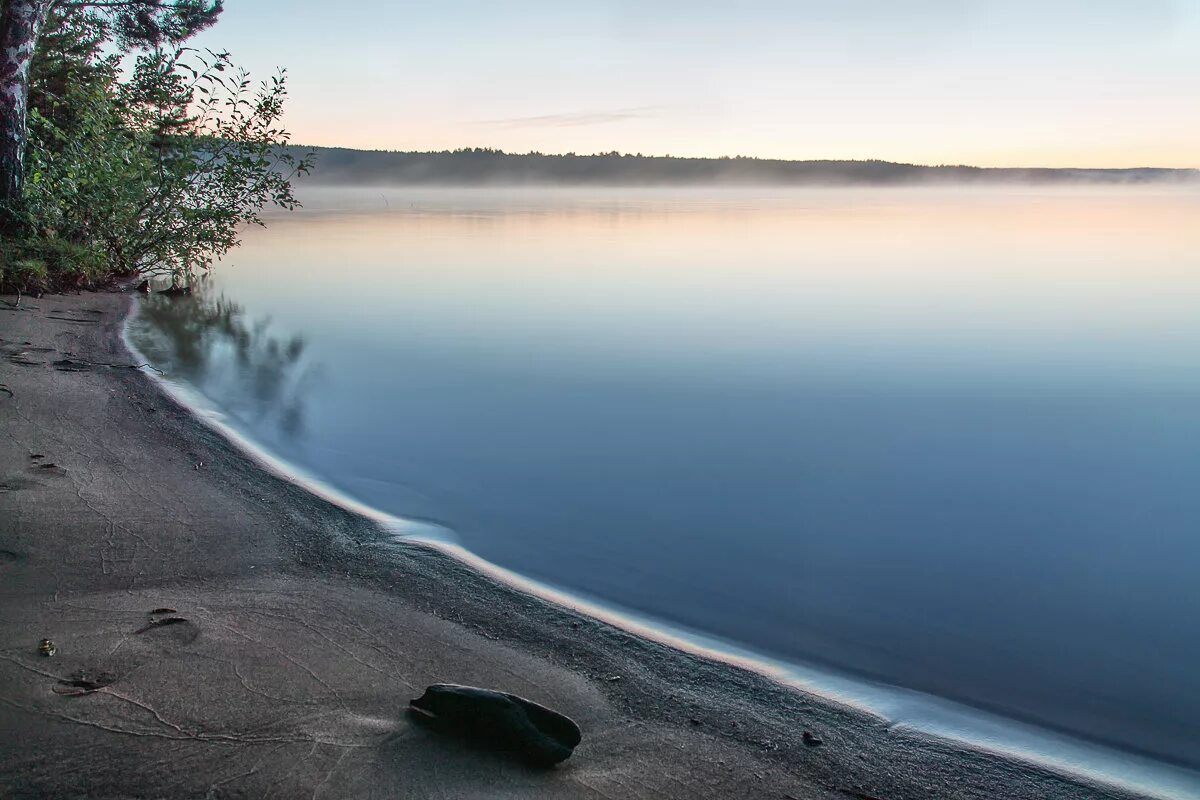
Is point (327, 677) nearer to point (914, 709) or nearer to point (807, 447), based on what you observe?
point (914, 709)

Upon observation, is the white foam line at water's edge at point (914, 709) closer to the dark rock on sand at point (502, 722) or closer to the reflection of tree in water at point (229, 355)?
the dark rock on sand at point (502, 722)

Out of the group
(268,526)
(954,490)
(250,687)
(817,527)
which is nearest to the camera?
(250,687)

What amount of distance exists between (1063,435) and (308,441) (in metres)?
6.77

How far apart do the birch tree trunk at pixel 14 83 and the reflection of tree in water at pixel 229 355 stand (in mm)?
2325

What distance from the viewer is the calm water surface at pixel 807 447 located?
464 centimetres

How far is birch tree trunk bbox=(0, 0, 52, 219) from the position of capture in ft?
37.6

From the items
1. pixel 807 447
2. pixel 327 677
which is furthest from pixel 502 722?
pixel 807 447

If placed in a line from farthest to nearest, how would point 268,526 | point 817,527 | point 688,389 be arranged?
point 688,389 → point 817,527 → point 268,526

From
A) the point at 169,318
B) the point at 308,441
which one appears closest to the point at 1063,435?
the point at 308,441

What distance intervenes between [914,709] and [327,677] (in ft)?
7.69

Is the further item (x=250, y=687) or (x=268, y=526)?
(x=268, y=526)

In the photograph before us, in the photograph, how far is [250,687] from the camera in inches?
125

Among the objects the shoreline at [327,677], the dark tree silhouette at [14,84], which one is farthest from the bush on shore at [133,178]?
the shoreline at [327,677]

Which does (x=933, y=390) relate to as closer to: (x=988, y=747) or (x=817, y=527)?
(x=817, y=527)
